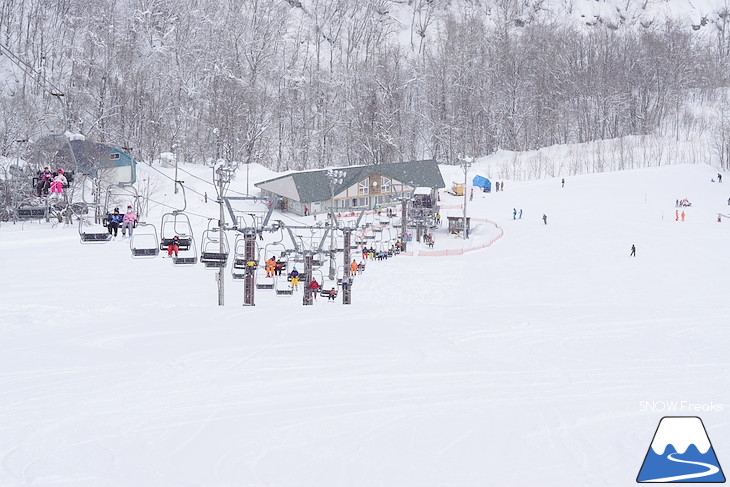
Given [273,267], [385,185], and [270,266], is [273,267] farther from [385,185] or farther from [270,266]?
[385,185]

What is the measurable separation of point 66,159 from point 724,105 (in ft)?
252

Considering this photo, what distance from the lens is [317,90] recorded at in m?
82.7

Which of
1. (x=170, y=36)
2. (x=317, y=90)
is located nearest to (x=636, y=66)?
(x=317, y=90)

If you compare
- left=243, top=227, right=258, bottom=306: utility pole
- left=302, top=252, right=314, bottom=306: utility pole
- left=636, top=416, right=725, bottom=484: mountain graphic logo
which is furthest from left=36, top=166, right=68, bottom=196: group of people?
left=636, top=416, right=725, bottom=484: mountain graphic logo

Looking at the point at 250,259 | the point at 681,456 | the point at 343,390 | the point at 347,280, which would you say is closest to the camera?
the point at 681,456

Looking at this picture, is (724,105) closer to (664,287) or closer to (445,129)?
(445,129)

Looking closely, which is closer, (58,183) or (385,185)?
(58,183)

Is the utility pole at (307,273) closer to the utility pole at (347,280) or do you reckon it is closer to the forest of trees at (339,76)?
the utility pole at (347,280)

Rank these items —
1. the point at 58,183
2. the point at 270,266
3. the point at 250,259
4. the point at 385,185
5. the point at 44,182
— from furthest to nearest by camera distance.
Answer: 1. the point at 385,185
2. the point at 270,266
3. the point at 250,259
4. the point at 44,182
5. the point at 58,183

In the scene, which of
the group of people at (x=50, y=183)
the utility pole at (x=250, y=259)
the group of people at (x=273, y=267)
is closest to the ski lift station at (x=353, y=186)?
the group of people at (x=273, y=267)

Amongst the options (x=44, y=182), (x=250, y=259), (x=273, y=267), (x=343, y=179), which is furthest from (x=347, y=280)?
(x=343, y=179)

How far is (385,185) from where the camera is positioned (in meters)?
60.7

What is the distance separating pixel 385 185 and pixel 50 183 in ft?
152

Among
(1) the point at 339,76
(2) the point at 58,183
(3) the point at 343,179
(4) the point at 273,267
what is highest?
(1) the point at 339,76
